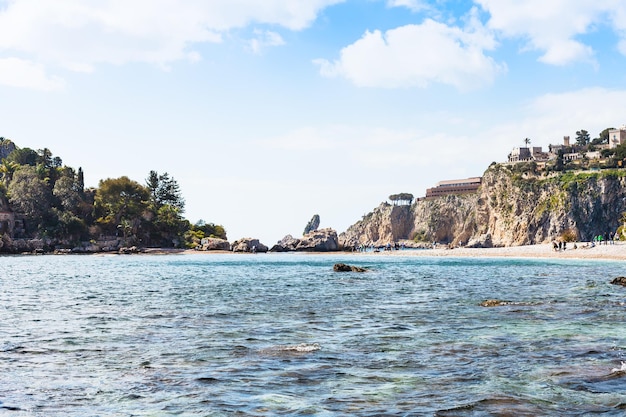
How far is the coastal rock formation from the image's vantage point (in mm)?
145500

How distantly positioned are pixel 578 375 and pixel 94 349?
493 inches

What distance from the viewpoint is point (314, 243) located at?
15438cm

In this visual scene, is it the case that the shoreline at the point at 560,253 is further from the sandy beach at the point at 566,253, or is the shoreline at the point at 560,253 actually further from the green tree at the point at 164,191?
the green tree at the point at 164,191

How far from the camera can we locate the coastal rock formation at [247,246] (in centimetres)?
14550

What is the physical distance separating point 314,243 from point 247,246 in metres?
18.4

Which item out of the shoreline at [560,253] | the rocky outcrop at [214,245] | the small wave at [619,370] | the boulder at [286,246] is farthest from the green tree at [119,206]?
the small wave at [619,370]

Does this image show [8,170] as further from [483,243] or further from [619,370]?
[619,370]

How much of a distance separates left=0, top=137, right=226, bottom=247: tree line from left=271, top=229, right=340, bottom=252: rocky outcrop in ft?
75.1

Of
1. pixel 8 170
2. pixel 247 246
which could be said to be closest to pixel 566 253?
pixel 247 246

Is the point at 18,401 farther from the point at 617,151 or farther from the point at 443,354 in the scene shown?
the point at 617,151

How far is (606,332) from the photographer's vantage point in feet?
61.5

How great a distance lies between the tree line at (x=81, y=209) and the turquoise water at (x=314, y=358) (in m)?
117

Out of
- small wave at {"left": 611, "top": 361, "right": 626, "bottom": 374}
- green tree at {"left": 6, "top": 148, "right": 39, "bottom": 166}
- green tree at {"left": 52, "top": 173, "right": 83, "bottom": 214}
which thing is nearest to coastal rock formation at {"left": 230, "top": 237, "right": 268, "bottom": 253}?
green tree at {"left": 52, "top": 173, "right": 83, "bottom": 214}

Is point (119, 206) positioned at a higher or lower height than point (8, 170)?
lower
